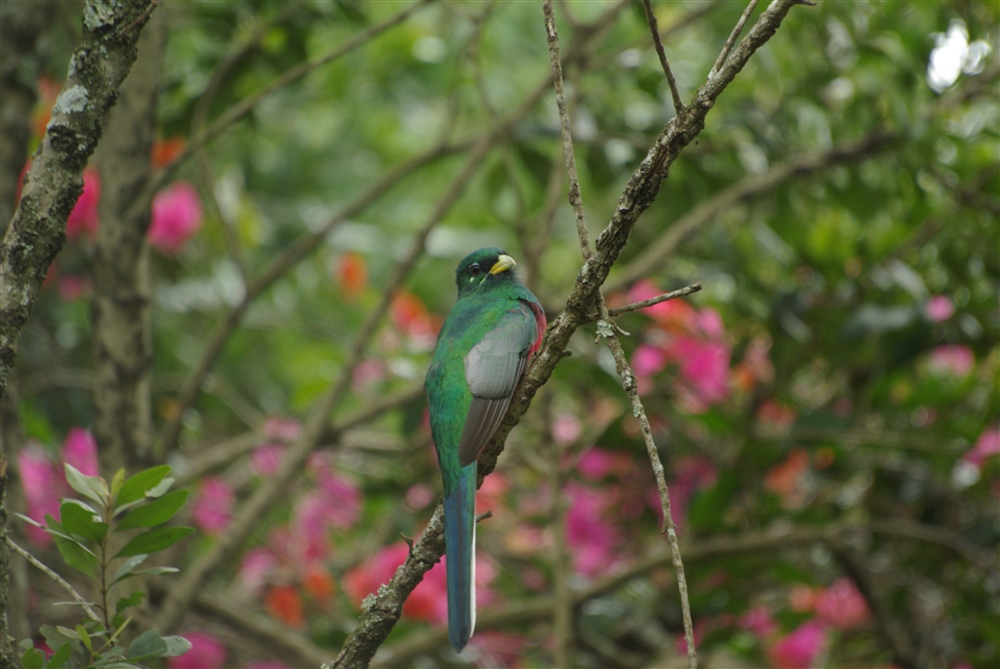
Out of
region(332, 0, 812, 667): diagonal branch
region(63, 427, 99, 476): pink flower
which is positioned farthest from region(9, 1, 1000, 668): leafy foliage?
region(332, 0, 812, 667): diagonal branch

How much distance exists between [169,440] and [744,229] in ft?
6.50

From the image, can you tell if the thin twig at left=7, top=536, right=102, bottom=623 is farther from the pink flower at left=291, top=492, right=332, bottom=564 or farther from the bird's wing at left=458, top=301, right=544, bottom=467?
the pink flower at left=291, top=492, right=332, bottom=564

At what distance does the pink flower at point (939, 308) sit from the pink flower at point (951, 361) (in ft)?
1.91

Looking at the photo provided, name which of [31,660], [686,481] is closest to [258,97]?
[31,660]

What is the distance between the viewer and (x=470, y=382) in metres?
2.12

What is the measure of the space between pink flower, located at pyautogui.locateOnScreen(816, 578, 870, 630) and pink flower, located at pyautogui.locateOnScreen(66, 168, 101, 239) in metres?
3.04

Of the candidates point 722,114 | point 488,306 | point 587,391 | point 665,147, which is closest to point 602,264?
point 665,147

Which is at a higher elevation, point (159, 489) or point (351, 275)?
point (351, 275)

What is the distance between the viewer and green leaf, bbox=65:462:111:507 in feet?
4.74

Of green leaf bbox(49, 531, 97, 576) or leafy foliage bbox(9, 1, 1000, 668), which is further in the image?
leafy foliage bbox(9, 1, 1000, 668)

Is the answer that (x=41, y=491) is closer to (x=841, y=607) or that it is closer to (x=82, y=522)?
(x=82, y=522)

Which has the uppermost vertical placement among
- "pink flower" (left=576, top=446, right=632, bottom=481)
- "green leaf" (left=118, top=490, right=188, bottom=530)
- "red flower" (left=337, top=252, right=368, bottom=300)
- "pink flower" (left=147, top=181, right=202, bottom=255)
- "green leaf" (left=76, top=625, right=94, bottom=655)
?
"red flower" (left=337, top=252, right=368, bottom=300)

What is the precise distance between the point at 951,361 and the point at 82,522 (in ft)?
11.3

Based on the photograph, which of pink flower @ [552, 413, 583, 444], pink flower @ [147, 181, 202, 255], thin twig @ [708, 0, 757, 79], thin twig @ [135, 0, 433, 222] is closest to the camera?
thin twig @ [708, 0, 757, 79]
